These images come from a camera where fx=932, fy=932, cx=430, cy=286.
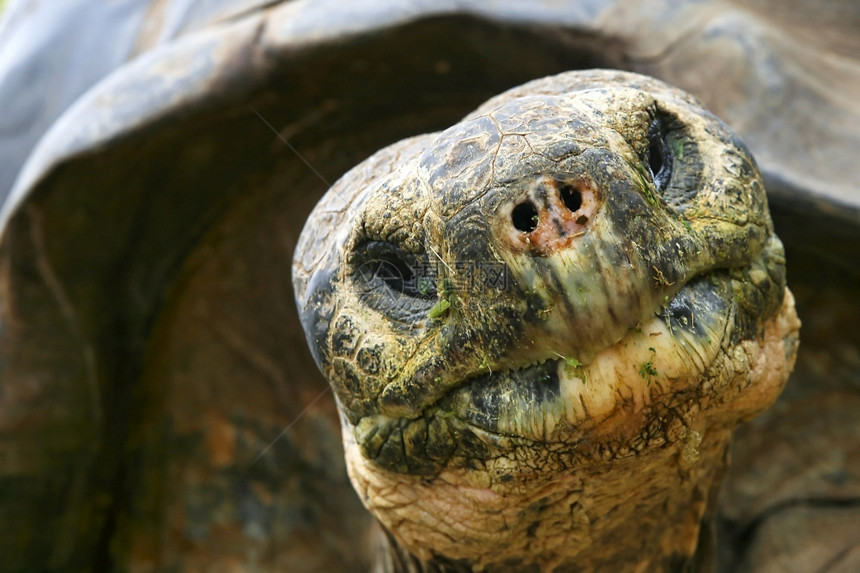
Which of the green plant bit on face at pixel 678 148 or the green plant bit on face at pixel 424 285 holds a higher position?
the green plant bit on face at pixel 678 148

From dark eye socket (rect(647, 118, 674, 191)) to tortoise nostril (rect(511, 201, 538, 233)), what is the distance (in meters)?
0.25

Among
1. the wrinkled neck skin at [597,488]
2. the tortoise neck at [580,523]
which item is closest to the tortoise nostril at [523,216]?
the wrinkled neck skin at [597,488]

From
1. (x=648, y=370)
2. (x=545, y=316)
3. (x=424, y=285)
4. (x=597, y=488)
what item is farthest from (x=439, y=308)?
(x=597, y=488)

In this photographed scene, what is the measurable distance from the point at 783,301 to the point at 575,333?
0.47 m

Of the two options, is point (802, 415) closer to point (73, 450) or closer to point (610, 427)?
point (610, 427)

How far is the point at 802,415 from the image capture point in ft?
7.75

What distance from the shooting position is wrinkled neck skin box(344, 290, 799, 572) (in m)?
1.19

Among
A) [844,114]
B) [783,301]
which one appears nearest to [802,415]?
[844,114]

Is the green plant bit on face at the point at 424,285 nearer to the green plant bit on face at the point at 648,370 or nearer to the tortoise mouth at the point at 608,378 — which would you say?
the tortoise mouth at the point at 608,378

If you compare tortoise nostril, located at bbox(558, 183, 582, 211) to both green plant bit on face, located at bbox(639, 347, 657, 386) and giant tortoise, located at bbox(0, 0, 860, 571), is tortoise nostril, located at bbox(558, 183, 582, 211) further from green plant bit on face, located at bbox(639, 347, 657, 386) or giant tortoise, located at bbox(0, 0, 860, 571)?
green plant bit on face, located at bbox(639, 347, 657, 386)

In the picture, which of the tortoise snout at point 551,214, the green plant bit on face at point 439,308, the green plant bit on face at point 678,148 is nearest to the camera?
the tortoise snout at point 551,214

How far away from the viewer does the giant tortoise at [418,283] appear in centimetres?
111

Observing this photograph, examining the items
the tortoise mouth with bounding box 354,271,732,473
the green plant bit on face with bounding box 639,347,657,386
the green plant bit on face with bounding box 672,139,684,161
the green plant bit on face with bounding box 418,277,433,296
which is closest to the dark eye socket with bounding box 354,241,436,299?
the green plant bit on face with bounding box 418,277,433,296

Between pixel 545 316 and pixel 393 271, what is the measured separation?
27 cm
